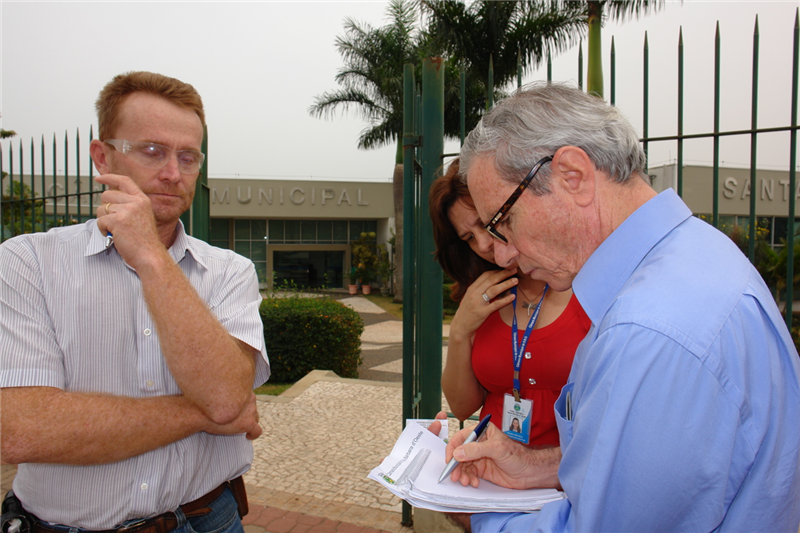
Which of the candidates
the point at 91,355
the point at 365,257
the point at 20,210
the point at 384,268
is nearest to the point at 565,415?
the point at 91,355

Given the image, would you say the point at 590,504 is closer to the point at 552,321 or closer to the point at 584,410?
the point at 584,410

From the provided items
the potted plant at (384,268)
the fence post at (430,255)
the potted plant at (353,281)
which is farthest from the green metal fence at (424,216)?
the potted plant at (353,281)

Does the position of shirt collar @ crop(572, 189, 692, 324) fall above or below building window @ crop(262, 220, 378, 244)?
below

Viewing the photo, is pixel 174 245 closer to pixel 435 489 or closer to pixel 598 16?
pixel 435 489

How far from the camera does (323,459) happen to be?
4.53 metres

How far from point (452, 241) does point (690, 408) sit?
143 cm

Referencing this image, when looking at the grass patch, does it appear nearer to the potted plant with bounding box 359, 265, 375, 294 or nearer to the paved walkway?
the paved walkway

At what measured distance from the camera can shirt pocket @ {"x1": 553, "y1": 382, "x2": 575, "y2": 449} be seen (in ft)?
3.57

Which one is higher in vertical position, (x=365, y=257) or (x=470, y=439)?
(x=470, y=439)

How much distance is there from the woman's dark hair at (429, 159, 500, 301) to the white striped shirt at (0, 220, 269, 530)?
86cm

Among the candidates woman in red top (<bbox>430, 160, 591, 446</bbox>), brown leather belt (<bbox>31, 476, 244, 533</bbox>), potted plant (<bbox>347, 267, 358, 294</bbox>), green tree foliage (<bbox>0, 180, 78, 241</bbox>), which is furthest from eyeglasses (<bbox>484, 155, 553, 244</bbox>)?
potted plant (<bbox>347, 267, 358, 294</bbox>)

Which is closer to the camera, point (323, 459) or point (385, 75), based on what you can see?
point (323, 459)

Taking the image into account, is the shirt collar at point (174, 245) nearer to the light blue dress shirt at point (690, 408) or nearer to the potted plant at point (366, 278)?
the light blue dress shirt at point (690, 408)

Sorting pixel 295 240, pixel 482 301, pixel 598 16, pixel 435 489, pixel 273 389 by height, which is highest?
pixel 598 16
